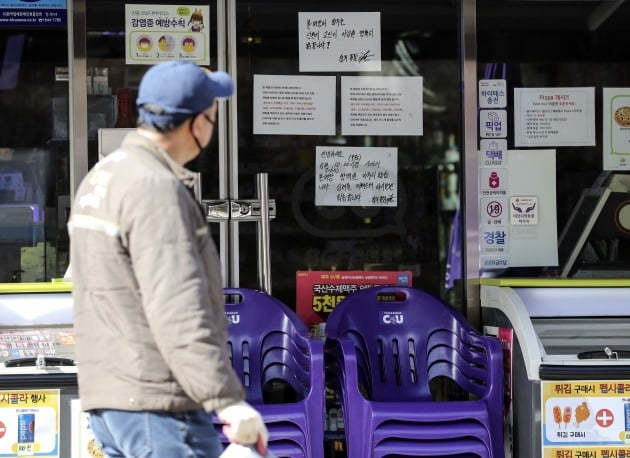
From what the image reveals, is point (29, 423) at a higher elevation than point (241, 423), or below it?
below

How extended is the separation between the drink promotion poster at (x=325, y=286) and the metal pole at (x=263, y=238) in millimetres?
243

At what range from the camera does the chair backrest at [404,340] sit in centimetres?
502

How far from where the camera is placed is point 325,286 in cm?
546

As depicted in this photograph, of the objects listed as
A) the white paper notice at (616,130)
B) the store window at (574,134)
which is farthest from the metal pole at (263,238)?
the white paper notice at (616,130)

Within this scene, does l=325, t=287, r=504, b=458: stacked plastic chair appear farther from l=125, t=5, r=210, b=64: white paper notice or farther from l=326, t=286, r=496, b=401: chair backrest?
l=125, t=5, r=210, b=64: white paper notice

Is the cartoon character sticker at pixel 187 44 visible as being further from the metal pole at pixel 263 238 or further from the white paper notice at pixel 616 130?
the white paper notice at pixel 616 130

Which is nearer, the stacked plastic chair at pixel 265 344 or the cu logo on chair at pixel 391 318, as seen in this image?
the stacked plastic chair at pixel 265 344

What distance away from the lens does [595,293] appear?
4863 millimetres

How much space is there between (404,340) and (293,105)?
1.33m

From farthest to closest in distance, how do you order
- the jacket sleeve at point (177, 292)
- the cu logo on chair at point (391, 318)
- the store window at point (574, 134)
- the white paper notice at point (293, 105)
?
the store window at point (574, 134) → the white paper notice at point (293, 105) → the cu logo on chair at point (391, 318) → the jacket sleeve at point (177, 292)

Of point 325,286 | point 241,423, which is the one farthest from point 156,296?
point 325,286

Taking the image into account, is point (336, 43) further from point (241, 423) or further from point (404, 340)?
point (241, 423)

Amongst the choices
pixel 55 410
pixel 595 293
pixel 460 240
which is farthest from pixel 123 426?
pixel 460 240

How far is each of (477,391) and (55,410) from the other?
1.88m
